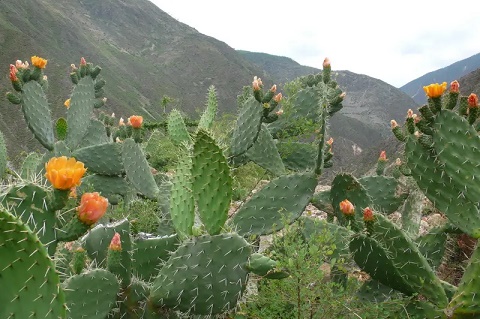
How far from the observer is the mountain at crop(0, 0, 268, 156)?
5381cm

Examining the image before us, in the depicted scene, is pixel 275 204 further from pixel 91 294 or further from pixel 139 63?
pixel 139 63

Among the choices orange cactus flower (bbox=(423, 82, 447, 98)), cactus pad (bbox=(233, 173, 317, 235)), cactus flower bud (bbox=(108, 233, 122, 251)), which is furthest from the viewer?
cactus pad (bbox=(233, 173, 317, 235))

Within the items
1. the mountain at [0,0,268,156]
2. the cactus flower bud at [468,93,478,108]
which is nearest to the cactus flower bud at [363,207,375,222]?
the cactus flower bud at [468,93,478,108]

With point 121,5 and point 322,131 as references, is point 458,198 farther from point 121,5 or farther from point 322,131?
point 121,5

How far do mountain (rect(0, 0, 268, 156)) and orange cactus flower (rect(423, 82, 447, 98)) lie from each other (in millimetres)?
37968

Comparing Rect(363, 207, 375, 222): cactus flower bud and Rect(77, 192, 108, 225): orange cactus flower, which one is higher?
Rect(363, 207, 375, 222): cactus flower bud

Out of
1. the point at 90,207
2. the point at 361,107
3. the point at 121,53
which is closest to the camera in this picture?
the point at 90,207

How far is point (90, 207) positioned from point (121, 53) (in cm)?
10633

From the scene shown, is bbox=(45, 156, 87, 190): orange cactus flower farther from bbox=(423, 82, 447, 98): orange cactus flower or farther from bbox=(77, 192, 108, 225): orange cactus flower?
bbox=(423, 82, 447, 98): orange cactus flower

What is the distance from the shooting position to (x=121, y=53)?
337 feet

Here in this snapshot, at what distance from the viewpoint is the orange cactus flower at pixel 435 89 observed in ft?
7.35

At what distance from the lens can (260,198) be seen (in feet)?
8.83

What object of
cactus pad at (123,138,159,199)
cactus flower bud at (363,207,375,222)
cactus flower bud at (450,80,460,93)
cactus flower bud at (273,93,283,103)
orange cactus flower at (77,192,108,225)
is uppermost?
cactus flower bud at (450,80,460,93)

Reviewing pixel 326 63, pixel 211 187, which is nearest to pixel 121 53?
pixel 326 63
